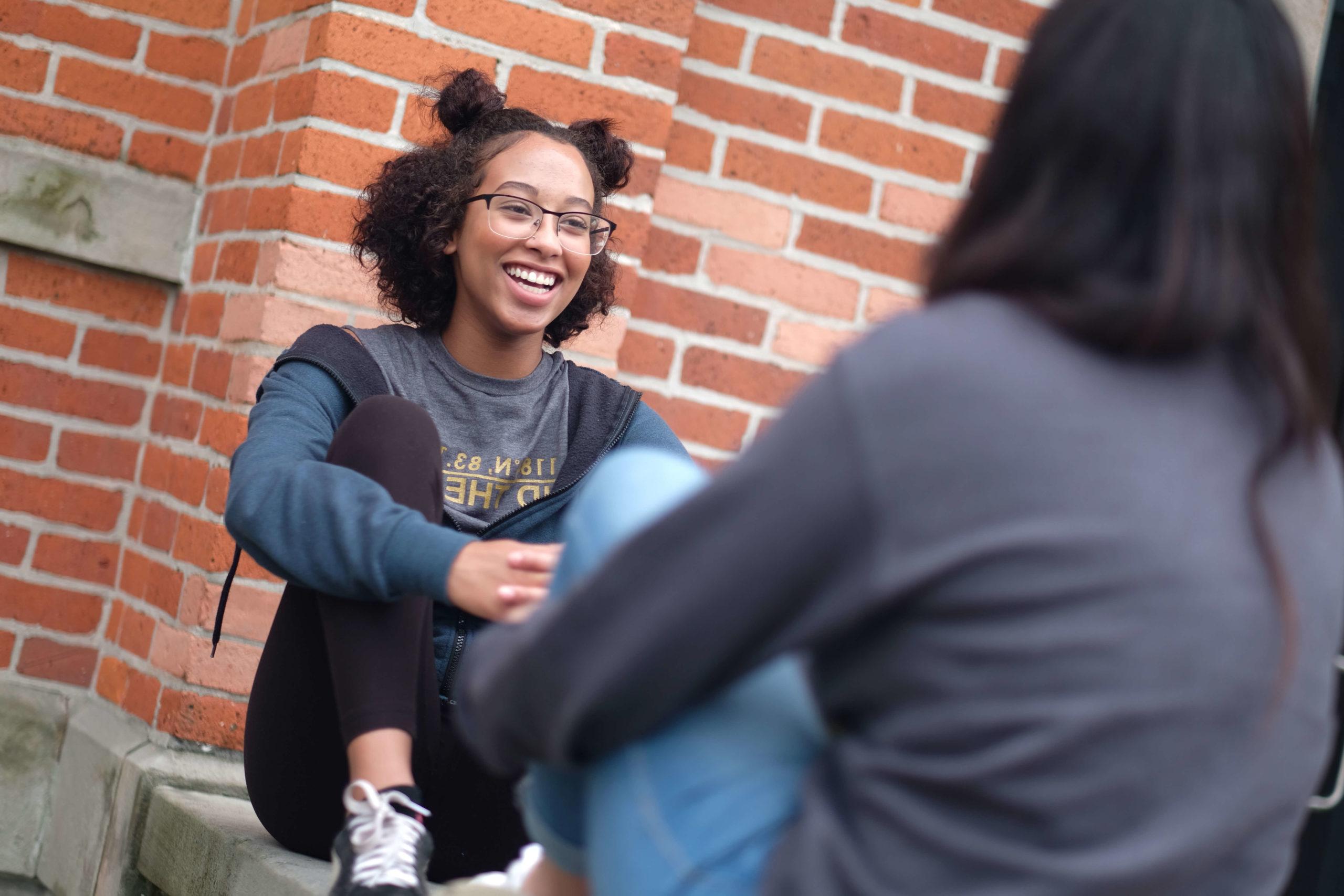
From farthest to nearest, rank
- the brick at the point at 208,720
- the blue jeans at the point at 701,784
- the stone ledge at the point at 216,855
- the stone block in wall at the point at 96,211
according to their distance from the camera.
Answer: the stone block in wall at the point at 96,211, the brick at the point at 208,720, the stone ledge at the point at 216,855, the blue jeans at the point at 701,784

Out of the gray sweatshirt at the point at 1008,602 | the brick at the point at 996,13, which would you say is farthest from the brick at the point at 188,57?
the gray sweatshirt at the point at 1008,602

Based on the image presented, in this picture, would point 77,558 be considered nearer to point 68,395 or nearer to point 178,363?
point 68,395

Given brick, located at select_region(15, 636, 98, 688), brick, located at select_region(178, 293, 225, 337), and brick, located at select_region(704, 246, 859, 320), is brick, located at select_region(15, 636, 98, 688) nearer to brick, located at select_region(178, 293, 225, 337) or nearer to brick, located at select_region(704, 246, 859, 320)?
brick, located at select_region(178, 293, 225, 337)

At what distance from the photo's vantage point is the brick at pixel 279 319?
7.86 feet

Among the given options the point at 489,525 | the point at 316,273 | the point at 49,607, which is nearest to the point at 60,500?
the point at 49,607

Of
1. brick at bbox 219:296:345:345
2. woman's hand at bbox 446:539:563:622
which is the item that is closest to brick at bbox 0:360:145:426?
brick at bbox 219:296:345:345

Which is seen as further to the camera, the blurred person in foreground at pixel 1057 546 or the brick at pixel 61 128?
the brick at pixel 61 128

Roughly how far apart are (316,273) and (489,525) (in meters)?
0.68

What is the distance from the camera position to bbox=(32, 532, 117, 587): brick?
8.92ft

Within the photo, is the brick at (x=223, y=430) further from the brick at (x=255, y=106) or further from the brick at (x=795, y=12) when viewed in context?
the brick at (x=795, y=12)

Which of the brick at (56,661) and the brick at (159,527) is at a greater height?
the brick at (159,527)

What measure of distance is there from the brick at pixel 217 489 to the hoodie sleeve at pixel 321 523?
0.57 meters

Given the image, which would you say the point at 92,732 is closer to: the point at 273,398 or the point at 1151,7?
the point at 273,398

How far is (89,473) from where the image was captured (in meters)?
2.75
